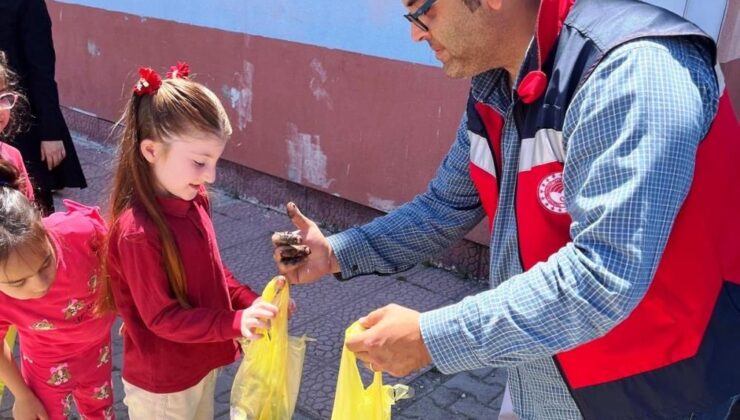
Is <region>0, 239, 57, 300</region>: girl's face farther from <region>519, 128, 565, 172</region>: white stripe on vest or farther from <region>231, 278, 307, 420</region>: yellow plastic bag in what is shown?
<region>519, 128, 565, 172</region>: white stripe on vest

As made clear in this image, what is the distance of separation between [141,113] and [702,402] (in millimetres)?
1742

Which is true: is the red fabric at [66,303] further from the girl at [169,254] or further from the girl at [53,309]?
the girl at [169,254]

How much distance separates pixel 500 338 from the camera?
1377 millimetres

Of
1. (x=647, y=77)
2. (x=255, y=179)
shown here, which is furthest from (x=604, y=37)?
(x=255, y=179)

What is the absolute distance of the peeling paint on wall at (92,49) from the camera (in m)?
6.97

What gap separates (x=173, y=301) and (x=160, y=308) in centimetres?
4

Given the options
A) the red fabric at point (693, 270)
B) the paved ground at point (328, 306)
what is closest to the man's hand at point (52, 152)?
the paved ground at point (328, 306)

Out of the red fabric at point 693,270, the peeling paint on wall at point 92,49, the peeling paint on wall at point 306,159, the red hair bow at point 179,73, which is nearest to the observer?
the red fabric at point 693,270

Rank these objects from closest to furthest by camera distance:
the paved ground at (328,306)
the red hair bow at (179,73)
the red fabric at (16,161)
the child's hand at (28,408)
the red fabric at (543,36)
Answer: the red fabric at (543,36), the red hair bow at (179,73), the child's hand at (28,408), the red fabric at (16,161), the paved ground at (328,306)

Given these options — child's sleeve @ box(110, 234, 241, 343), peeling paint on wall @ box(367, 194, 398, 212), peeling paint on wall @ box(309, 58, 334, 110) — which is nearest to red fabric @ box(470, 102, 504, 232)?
child's sleeve @ box(110, 234, 241, 343)

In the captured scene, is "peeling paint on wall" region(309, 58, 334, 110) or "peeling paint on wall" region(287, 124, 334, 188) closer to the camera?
"peeling paint on wall" region(309, 58, 334, 110)

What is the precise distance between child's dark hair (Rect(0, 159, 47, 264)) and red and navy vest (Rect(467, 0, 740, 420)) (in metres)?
1.55

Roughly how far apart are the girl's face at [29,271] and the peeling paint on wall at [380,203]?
284 cm

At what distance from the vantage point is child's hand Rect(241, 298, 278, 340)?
2.04 m
